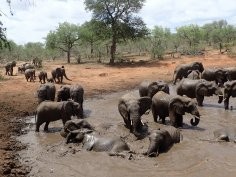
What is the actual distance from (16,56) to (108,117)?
217ft

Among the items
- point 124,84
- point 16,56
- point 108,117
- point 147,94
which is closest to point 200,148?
point 108,117

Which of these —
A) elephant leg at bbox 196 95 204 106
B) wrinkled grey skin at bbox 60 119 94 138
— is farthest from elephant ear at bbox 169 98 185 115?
elephant leg at bbox 196 95 204 106

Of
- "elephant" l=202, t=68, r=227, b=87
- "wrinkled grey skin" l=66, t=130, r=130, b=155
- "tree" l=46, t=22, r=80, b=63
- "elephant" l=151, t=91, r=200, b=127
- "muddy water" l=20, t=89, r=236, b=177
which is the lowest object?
"muddy water" l=20, t=89, r=236, b=177

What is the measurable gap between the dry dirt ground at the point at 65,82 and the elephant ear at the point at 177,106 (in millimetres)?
5446

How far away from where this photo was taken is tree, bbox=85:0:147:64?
45.1 m

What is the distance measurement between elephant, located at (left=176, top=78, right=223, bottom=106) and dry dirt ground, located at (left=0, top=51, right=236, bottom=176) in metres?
6.11

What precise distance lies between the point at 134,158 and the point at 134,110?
2.62 metres

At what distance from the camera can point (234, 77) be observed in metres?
24.9

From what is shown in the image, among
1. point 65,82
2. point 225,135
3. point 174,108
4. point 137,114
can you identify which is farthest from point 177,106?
point 65,82

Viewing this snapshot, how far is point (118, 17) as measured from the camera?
46031mm

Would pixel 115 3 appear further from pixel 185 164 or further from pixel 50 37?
pixel 185 164

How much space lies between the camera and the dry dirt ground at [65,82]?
13.3m

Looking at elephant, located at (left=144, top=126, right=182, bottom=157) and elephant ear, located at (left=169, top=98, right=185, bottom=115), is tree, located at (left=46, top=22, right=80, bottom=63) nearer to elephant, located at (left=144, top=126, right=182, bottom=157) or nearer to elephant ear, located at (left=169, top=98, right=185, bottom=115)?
elephant ear, located at (left=169, top=98, right=185, bottom=115)

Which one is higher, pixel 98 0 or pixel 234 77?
pixel 98 0
